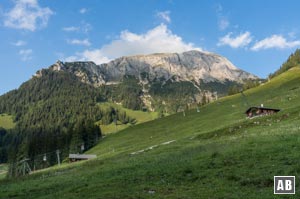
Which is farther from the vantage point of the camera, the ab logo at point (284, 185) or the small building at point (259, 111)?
the small building at point (259, 111)

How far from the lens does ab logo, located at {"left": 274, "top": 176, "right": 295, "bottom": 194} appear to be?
19.3 metres

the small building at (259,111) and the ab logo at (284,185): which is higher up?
the small building at (259,111)

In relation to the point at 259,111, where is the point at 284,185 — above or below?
below

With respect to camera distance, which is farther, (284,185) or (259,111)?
(259,111)

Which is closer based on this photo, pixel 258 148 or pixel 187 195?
pixel 187 195

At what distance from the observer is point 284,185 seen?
20.1 meters

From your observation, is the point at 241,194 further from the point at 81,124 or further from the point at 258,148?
the point at 81,124

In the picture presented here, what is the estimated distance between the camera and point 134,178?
30359 mm

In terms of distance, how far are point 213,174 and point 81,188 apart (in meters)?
10.1

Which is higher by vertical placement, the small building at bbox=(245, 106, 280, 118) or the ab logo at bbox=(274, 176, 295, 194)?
the small building at bbox=(245, 106, 280, 118)

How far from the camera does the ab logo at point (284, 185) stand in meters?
19.3

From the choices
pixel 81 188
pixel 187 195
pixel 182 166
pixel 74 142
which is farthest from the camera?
pixel 74 142

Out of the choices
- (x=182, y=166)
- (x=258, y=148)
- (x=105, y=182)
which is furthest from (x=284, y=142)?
(x=105, y=182)

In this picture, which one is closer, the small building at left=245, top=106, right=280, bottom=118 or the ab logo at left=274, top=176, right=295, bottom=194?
the ab logo at left=274, top=176, right=295, bottom=194
